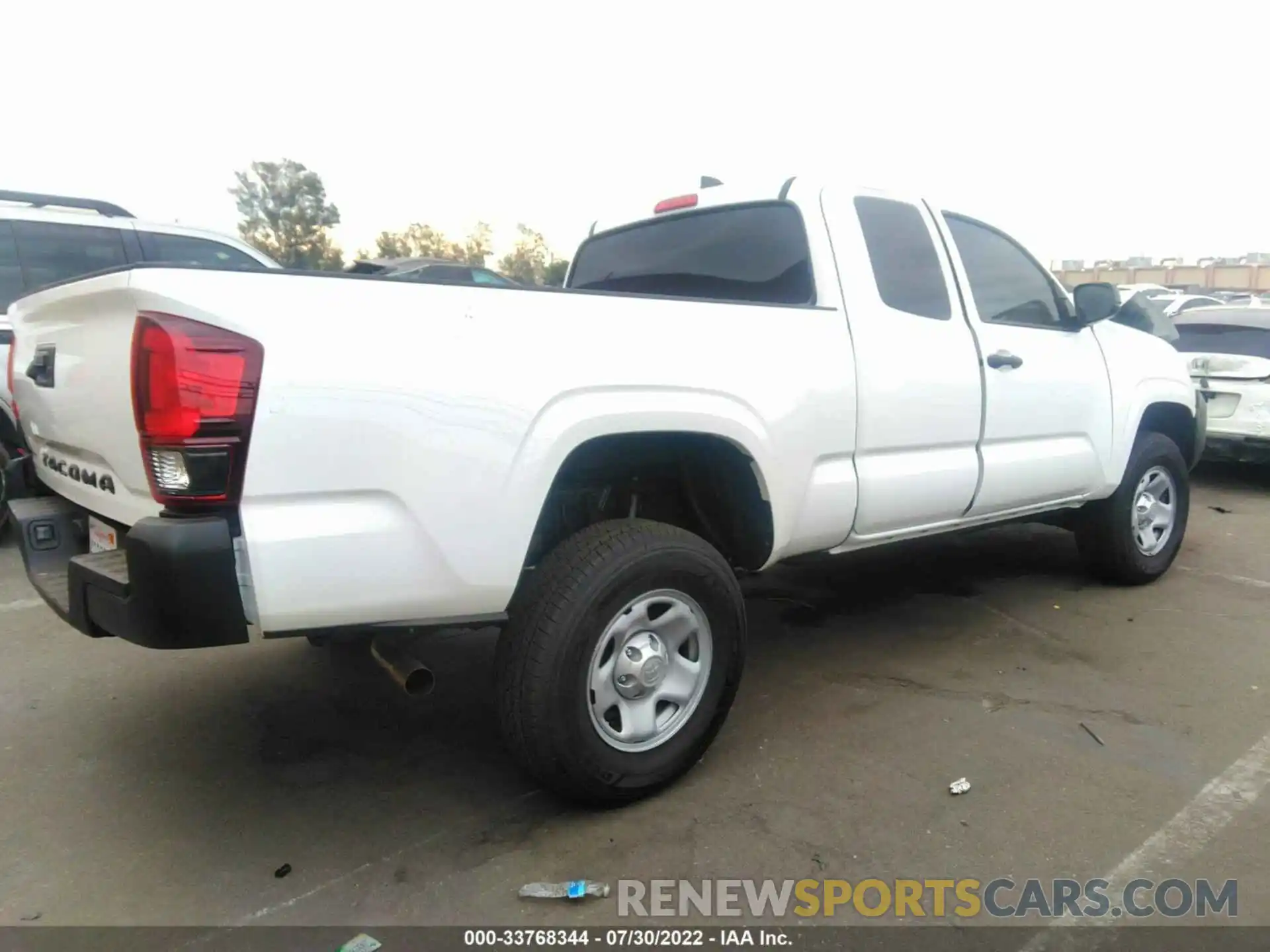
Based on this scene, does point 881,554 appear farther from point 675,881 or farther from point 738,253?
point 675,881

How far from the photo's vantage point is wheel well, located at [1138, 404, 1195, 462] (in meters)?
4.71

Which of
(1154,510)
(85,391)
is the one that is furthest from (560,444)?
(1154,510)

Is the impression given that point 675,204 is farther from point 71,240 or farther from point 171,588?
point 71,240

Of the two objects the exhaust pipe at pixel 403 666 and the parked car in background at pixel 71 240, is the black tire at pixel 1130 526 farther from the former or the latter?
the parked car in background at pixel 71 240

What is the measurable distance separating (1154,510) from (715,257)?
299cm

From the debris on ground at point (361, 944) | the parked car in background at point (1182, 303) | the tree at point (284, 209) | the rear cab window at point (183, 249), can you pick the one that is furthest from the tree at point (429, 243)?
the debris on ground at point (361, 944)

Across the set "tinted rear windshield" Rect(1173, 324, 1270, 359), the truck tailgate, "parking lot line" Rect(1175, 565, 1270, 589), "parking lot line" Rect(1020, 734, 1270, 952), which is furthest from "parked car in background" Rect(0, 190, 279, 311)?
"tinted rear windshield" Rect(1173, 324, 1270, 359)

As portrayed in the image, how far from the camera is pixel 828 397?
117 inches

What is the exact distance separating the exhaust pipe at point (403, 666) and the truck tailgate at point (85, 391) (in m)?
0.69

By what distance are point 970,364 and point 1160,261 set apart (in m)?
85.3

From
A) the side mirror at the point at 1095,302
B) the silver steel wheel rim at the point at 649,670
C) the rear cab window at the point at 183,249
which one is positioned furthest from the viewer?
the rear cab window at the point at 183,249

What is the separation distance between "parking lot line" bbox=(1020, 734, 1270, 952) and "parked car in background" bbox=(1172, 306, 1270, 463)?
16.8ft

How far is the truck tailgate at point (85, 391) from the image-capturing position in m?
2.11

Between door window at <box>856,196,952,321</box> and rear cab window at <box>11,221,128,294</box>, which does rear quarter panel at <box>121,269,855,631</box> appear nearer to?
door window at <box>856,196,952,321</box>
